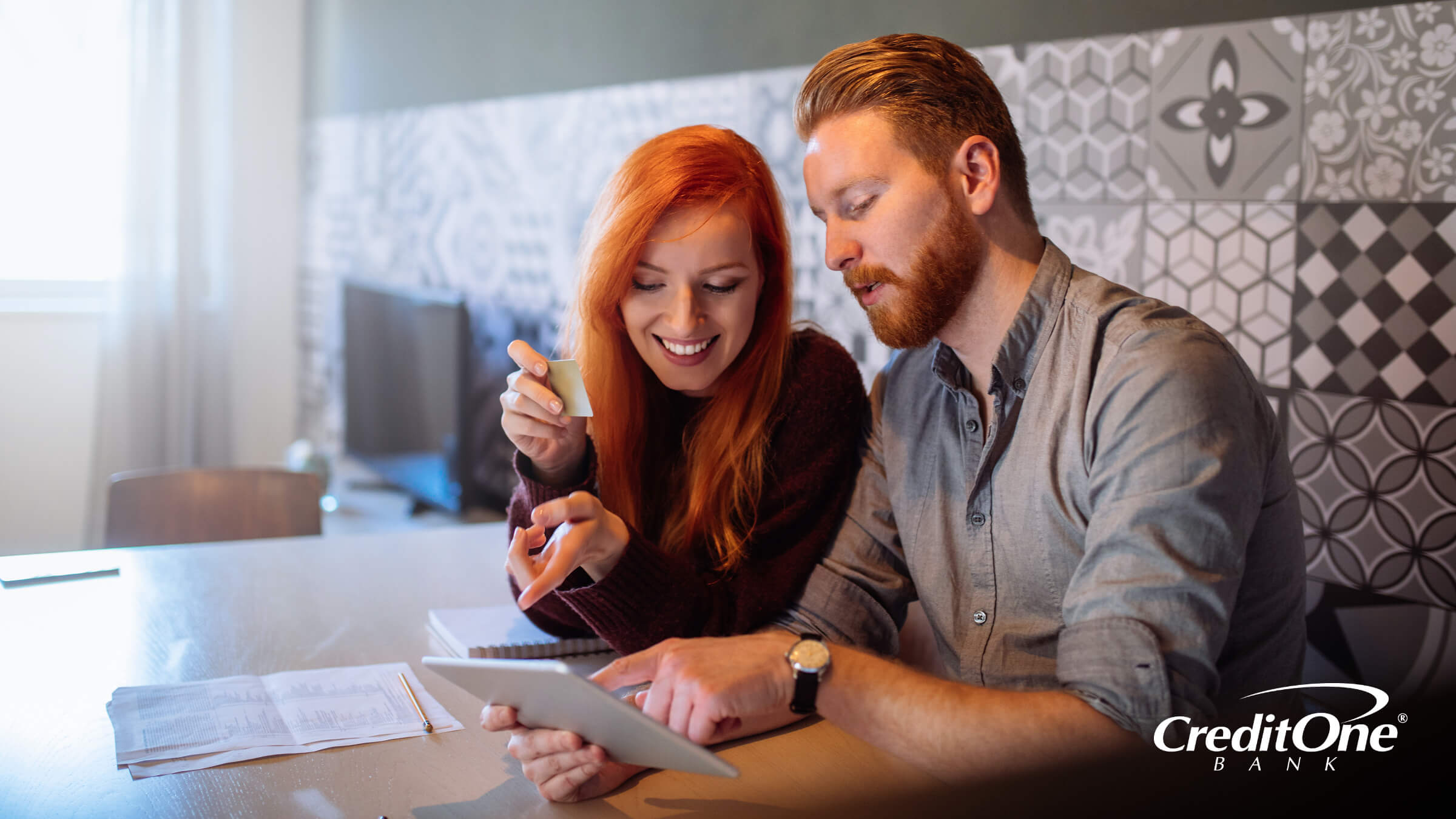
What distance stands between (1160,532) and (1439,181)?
75cm

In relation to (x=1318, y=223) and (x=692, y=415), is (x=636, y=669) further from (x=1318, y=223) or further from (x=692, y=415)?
(x=1318, y=223)

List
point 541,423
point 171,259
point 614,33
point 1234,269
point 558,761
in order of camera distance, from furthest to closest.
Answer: point 171,259 → point 614,33 → point 1234,269 → point 541,423 → point 558,761

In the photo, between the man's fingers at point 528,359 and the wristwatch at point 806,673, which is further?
the man's fingers at point 528,359

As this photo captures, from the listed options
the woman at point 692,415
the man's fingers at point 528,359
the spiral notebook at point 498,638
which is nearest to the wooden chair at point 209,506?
the spiral notebook at point 498,638

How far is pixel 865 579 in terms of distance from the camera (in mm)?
1459

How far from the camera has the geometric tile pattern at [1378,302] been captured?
1404 millimetres

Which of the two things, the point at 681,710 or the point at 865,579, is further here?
the point at 865,579

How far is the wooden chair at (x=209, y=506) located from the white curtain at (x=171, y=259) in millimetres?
2630

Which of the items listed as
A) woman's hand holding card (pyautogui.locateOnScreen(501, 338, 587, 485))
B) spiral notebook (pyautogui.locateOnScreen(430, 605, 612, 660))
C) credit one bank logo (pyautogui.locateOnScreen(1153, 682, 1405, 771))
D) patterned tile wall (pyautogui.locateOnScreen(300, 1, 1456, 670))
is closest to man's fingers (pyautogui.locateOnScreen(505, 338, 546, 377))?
woman's hand holding card (pyautogui.locateOnScreen(501, 338, 587, 485))

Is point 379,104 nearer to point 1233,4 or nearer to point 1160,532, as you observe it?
point 1233,4

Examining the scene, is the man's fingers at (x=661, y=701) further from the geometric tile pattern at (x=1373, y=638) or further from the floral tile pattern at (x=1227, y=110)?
the floral tile pattern at (x=1227, y=110)

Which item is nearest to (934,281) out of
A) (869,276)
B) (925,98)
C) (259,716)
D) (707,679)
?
(869,276)

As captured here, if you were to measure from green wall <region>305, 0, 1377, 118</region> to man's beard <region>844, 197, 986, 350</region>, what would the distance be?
24.9 inches

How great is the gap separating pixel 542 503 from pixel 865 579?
0.45m
